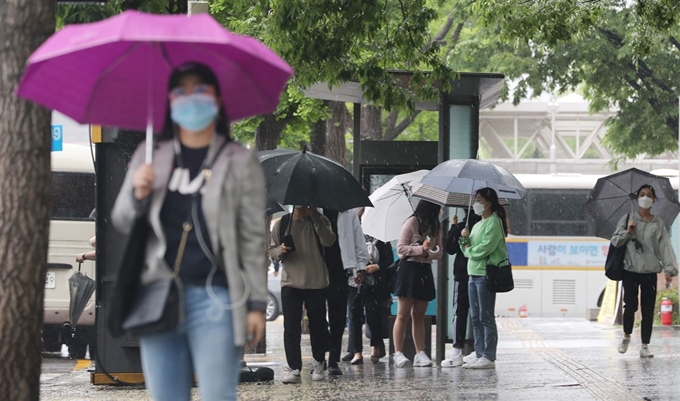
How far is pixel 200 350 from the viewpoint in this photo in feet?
14.5

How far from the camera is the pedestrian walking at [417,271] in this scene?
12.5 meters

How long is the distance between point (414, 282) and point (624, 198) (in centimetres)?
360

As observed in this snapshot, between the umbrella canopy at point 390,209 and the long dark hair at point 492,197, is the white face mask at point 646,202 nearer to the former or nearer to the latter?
the long dark hair at point 492,197

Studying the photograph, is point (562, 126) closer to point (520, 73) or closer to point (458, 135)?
point (520, 73)

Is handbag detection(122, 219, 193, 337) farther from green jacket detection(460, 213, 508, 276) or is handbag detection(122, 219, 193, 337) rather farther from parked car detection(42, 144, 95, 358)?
parked car detection(42, 144, 95, 358)

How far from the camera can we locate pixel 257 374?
11.1m

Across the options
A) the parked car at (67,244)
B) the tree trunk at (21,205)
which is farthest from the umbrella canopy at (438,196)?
the tree trunk at (21,205)

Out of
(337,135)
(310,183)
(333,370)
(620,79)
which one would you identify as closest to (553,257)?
(620,79)

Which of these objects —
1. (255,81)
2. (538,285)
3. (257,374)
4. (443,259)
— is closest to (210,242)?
(255,81)

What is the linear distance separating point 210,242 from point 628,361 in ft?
30.7

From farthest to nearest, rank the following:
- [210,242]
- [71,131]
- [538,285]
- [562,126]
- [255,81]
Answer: [562,126] < [538,285] < [71,131] < [255,81] < [210,242]

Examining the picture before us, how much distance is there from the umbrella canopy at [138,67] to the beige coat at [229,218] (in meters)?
0.44

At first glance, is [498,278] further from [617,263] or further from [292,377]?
[292,377]

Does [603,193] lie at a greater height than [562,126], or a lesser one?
lesser
